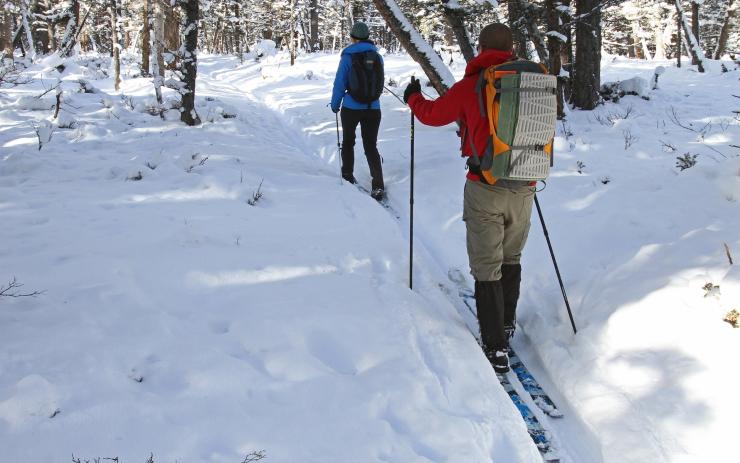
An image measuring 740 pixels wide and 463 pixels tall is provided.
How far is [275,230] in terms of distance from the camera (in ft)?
17.8

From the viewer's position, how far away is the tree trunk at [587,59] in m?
10.5

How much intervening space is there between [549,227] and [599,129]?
4.46 meters

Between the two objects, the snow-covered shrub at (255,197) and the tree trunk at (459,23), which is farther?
the tree trunk at (459,23)

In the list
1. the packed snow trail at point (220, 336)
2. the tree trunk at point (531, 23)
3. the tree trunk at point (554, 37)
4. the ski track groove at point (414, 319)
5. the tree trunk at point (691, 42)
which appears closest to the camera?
the packed snow trail at point (220, 336)

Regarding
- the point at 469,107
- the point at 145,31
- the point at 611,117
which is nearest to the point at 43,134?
the point at 469,107

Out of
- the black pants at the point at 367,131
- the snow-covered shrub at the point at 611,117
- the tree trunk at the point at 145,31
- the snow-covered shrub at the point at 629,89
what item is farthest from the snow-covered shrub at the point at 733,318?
the tree trunk at the point at 145,31

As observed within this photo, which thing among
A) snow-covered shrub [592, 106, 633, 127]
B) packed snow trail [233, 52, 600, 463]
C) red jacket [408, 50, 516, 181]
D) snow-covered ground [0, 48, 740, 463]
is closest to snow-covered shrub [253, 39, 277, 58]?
packed snow trail [233, 52, 600, 463]

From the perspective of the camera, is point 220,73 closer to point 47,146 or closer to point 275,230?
point 47,146

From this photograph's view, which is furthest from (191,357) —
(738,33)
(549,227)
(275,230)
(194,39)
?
(738,33)

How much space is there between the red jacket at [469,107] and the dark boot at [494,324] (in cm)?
91

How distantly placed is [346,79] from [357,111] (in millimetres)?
482

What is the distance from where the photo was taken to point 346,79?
708cm

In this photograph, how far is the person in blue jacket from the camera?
23.0 feet

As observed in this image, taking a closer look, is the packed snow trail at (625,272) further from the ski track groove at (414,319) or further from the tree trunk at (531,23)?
the tree trunk at (531,23)
